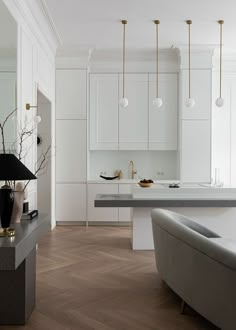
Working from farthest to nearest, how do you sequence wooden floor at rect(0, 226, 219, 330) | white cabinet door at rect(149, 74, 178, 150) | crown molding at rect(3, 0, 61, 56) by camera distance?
white cabinet door at rect(149, 74, 178, 150), crown molding at rect(3, 0, 61, 56), wooden floor at rect(0, 226, 219, 330)

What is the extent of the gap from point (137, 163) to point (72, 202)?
5.08ft

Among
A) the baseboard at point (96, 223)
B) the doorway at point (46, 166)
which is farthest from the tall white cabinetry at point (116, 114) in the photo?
the baseboard at point (96, 223)

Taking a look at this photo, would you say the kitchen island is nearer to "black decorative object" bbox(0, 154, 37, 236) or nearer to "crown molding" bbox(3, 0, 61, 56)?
"crown molding" bbox(3, 0, 61, 56)

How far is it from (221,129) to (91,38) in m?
3.04

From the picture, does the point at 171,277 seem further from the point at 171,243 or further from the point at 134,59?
the point at 134,59

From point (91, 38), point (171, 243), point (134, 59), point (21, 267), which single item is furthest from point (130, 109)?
point (21, 267)

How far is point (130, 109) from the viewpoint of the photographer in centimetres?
779

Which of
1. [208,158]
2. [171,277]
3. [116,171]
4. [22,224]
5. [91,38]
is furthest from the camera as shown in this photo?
[116,171]

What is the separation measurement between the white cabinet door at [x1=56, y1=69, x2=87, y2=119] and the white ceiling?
0.48m

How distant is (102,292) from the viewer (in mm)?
3766

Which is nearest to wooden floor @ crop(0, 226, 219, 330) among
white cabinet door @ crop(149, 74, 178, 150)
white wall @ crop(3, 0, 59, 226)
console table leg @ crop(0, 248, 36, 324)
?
console table leg @ crop(0, 248, 36, 324)

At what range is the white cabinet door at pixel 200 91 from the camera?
7.43 m

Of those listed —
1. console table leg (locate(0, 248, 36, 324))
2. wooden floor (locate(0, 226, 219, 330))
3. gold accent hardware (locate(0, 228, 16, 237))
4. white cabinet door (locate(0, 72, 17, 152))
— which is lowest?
wooden floor (locate(0, 226, 219, 330))

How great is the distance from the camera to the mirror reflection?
13.5 ft
